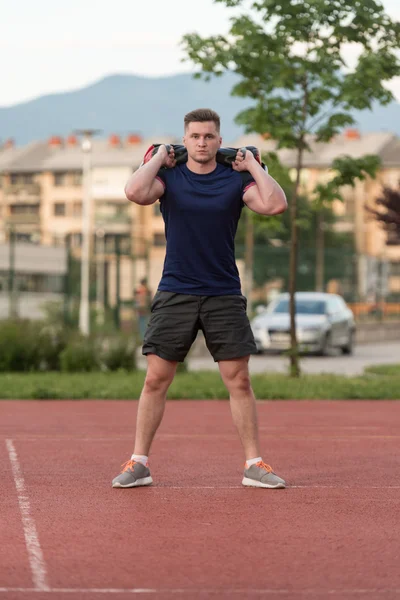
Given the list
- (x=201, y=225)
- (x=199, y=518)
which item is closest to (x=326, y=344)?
(x=201, y=225)

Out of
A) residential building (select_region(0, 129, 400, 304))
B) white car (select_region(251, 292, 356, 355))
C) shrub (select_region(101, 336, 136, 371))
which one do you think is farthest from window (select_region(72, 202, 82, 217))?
shrub (select_region(101, 336, 136, 371))

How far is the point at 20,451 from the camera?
10.2m

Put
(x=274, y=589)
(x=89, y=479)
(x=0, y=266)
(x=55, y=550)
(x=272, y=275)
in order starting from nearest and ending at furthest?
1. (x=274, y=589)
2. (x=55, y=550)
3. (x=89, y=479)
4. (x=0, y=266)
5. (x=272, y=275)

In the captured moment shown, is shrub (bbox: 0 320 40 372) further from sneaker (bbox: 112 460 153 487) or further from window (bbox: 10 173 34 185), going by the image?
window (bbox: 10 173 34 185)

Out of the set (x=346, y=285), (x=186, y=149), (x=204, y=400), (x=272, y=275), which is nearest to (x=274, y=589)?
(x=186, y=149)

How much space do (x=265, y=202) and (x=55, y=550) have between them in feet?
8.42

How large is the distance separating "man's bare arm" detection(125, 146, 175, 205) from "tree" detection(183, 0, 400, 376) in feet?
32.4

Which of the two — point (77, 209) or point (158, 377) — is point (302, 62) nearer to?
point (158, 377)

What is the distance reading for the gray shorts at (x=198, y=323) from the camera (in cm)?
812

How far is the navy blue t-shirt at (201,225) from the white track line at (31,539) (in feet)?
4.71

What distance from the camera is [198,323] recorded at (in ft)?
26.9

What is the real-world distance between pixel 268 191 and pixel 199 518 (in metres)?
1.89

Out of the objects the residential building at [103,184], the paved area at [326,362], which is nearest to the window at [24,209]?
the residential building at [103,184]

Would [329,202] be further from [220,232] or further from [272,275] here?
[272,275]
